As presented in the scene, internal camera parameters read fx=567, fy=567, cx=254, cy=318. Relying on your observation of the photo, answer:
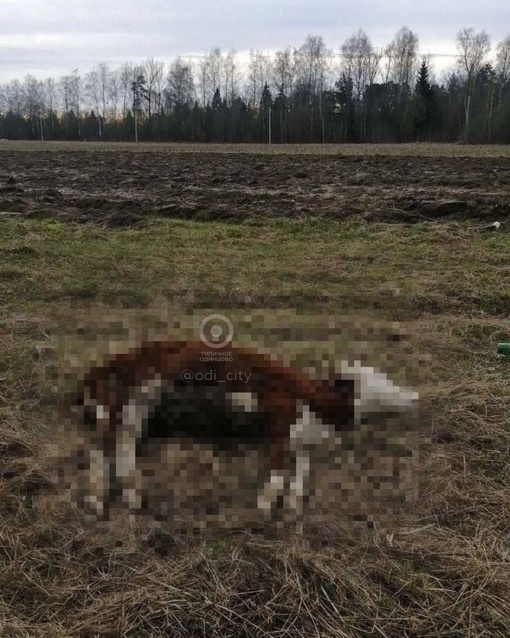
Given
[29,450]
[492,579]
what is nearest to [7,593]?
[29,450]

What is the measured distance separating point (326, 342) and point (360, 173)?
1451 centimetres

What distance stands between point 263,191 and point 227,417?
34.4 feet

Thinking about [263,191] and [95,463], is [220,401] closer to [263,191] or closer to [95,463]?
[95,463]

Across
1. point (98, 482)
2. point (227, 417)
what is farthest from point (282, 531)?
point (98, 482)

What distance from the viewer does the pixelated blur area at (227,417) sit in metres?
2.13

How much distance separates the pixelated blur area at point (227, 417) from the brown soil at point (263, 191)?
7076 millimetres

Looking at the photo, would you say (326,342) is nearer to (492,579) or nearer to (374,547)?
(374,547)

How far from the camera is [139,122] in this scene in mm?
68562

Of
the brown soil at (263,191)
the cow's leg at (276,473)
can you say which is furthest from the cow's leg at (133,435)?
the brown soil at (263,191)

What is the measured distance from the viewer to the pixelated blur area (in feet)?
6.99

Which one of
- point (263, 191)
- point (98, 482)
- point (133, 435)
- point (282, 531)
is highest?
point (263, 191)

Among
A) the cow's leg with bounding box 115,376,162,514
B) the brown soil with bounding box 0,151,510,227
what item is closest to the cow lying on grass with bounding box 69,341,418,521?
the cow's leg with bounding box 115,376,162,514

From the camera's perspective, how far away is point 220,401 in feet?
7.02

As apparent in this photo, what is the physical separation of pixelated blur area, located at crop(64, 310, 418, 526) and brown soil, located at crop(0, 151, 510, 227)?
279 inches
